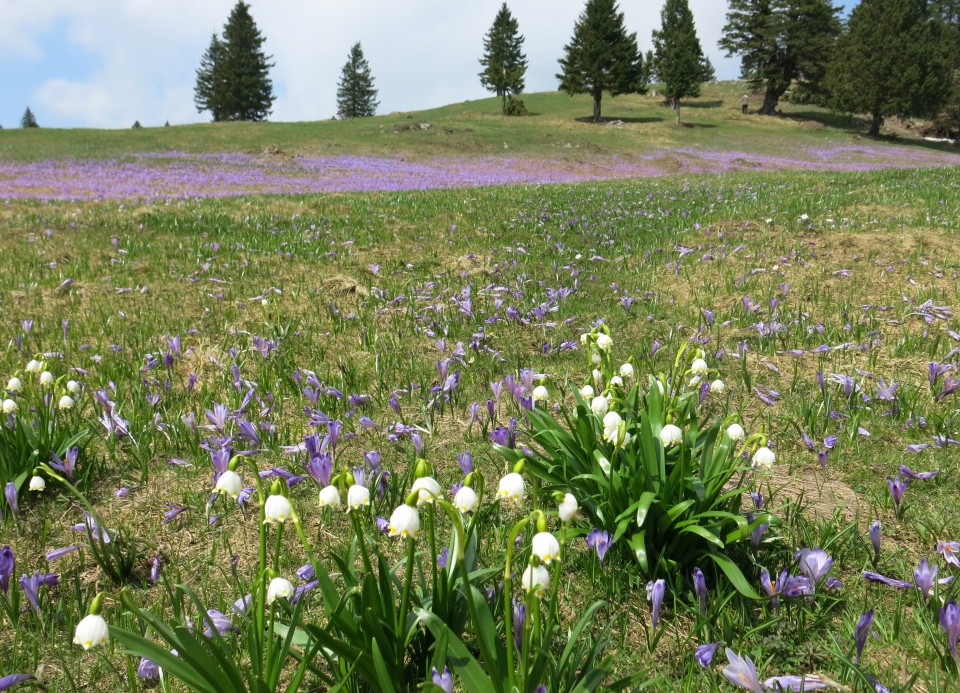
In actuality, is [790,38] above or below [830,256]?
above

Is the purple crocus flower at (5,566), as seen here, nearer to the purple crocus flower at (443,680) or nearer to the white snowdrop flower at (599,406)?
the purple crocus flower at (443,680)

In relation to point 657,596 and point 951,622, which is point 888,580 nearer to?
point 951,622

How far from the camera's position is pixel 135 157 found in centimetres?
3061

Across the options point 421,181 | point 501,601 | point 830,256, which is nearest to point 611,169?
point 421,181

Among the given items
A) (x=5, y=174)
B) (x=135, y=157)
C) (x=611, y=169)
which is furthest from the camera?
(x=611, y=169)

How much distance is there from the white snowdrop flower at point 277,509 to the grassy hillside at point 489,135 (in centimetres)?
3741

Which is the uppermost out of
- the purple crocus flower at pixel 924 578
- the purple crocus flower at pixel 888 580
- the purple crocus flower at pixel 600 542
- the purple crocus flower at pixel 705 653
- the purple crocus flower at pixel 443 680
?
the purple crocus flower at pixel 443 680

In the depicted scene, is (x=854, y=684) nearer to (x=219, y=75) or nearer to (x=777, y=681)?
(x=777, y=681)

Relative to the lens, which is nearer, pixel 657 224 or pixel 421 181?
pixel 657 224

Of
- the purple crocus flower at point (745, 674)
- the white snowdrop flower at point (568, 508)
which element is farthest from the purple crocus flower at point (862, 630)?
the white snowdrop flower at point (568, 508)

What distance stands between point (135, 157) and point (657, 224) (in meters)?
30.9

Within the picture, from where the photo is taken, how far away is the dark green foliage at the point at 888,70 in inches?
2188

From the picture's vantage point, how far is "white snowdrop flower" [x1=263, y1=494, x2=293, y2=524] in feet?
5.10

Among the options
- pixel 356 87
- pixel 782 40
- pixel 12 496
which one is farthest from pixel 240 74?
pixel 12 496
